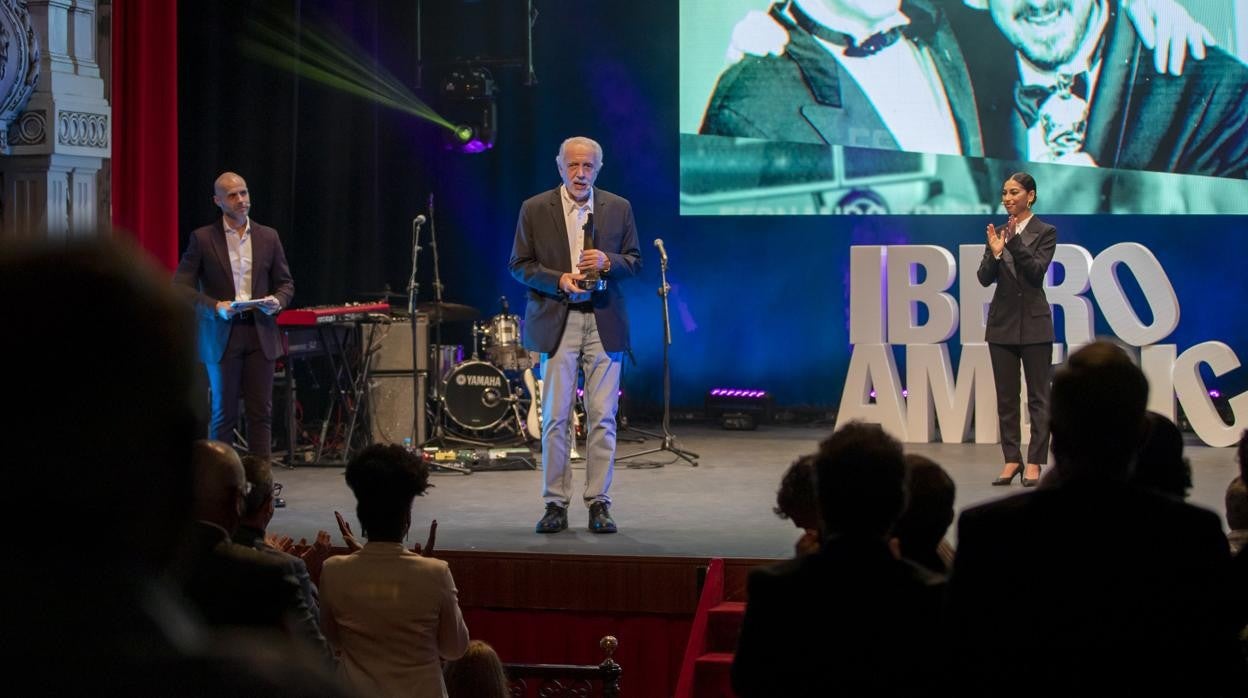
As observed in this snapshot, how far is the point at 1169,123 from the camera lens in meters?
9.23

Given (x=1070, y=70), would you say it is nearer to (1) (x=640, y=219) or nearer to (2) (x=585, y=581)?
(1) (x=640, y=219)

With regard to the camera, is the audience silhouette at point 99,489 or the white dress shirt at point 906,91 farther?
the white dress shirt at point 906,91

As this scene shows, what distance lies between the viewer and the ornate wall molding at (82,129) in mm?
6398

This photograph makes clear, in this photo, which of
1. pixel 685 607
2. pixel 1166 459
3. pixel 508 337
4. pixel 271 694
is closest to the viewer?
pixel 271 694

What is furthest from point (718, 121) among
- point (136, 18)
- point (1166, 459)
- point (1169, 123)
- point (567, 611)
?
point (1166, 459)

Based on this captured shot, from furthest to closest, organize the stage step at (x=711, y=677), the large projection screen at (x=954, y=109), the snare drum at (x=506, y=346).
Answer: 1. the large projection screen at (x=954, y=109)
2. the snare drum at (x=506, y=346)
3. the stage step at (x=711, y=677)

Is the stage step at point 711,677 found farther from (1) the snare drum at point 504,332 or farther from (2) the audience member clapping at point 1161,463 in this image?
(1) the snare drum at point 504,332

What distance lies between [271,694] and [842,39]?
374 inches

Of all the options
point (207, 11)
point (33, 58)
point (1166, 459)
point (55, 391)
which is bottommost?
point (1166, 459)

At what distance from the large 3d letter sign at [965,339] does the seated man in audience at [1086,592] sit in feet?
21.9

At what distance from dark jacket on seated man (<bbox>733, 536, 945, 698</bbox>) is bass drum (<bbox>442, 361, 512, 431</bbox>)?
6.72 m

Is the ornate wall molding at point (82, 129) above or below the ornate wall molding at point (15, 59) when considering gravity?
below

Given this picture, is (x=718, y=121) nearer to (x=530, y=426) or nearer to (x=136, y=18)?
(x=530, y=426)

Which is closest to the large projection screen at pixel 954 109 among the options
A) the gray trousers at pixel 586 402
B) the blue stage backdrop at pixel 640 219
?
the blue stage backdrop at pixel 640 219
